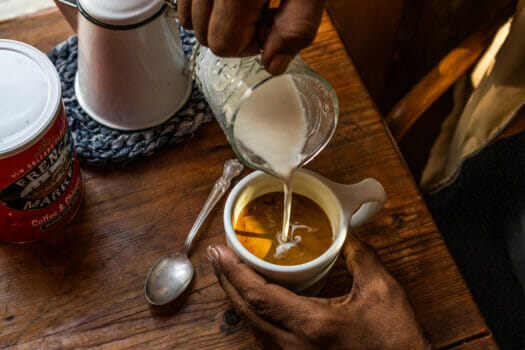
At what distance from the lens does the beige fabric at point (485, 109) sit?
0.94 meters

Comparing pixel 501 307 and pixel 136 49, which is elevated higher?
pixel 136 49

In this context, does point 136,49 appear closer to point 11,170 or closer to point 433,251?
point 11,170

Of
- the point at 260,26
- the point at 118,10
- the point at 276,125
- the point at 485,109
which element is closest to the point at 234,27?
the point at 260,26

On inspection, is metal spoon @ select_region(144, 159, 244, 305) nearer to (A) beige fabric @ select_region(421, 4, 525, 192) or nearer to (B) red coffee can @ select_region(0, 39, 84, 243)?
(B) red coffee can @ select_region(0, 39, 84, 243)

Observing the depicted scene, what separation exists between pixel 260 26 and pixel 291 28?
0.05 m

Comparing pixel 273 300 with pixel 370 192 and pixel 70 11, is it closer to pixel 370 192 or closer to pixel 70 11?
pixel 370 192

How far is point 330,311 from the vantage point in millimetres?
654

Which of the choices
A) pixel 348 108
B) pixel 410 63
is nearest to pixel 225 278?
pixel 348 108

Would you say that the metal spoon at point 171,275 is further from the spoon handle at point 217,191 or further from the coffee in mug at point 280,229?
the coffee in mug at point 280,229

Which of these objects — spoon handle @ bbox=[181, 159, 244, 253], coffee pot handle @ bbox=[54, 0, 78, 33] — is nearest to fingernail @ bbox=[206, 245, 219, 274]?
spoon handle @ bbox=[181, 159, 244, 253]

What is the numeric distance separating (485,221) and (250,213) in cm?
64

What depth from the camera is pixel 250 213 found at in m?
0.73

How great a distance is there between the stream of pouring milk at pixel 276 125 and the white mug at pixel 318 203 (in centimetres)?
6

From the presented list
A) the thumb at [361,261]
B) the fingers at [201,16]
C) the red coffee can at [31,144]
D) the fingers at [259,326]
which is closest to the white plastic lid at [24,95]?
the red coffee can at [31,144]
